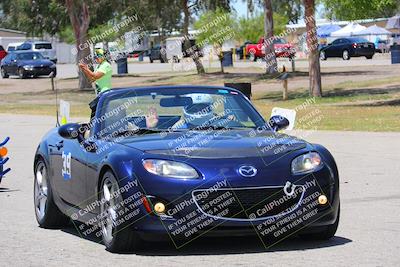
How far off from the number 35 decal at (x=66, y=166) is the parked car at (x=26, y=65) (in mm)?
53283

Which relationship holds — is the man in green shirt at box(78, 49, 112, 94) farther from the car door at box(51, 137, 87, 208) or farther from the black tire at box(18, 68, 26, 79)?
the black tire at box(18, 68, 26, 79)

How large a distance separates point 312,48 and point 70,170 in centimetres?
2519

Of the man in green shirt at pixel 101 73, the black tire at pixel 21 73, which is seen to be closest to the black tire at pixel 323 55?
the black tire at pixel 21 73

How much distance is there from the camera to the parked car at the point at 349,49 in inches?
2685

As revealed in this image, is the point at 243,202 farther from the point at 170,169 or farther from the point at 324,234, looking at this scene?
the point at 324,234

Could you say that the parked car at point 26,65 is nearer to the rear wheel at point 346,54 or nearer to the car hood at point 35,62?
the car hood at point 35,62

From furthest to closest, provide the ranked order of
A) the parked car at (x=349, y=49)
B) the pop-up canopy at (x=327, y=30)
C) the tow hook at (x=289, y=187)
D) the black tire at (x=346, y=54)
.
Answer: the pop-up canopy at (x=327, y=30), the black tire at (x=346, y=54), the parked car at (x=349, y=49), the tow hook at (x=289, y=187)

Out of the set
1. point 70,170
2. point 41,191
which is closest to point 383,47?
point 41,191

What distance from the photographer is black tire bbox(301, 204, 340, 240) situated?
27.8ft

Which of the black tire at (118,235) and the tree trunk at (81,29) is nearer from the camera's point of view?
the black tire at (118,235)

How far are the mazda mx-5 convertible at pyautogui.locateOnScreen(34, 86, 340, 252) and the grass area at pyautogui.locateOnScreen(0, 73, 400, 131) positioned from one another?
13920mm

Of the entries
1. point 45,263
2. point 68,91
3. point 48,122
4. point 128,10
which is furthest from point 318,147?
point 128,10

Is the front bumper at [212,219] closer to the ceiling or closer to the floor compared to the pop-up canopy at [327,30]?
closer to the floor

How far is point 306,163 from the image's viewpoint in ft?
26.9
